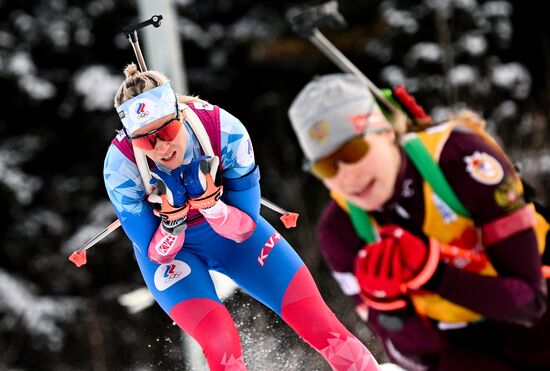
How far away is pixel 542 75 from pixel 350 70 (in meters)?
9.51

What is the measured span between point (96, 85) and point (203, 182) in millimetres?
8205

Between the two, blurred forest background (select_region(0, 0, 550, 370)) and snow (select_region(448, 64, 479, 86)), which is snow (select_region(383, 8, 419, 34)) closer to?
blurred forest background (select_region(0, 0, 550, 370))

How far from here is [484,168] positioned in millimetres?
2123

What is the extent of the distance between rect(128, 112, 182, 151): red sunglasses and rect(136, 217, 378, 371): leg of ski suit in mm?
548

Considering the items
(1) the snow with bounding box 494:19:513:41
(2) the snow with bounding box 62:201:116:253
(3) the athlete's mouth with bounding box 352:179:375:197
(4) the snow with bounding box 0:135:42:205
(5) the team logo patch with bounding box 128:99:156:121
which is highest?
(3) the athlete's mouth with bounding box 352:179:375:197

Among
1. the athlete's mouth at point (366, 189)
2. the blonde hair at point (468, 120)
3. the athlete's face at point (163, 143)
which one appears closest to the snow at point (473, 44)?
the athlete's face at point (163, 143)

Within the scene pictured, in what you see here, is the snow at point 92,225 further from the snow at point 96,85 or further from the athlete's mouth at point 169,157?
the athlete's mouth at point 169,157

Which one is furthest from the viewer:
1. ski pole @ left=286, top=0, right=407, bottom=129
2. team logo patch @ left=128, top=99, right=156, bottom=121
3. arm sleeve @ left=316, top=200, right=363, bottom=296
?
team logo patch @ left=128, top=99, right=156, bottom=121

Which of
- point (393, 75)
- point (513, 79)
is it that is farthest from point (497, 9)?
point (393, 75)

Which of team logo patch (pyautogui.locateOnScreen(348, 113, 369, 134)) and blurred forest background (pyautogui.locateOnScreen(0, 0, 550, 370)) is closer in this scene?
team logo patch (pyautogui.locateOnScreen(348, 113, 369, 134))

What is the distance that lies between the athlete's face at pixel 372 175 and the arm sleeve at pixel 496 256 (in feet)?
0.45

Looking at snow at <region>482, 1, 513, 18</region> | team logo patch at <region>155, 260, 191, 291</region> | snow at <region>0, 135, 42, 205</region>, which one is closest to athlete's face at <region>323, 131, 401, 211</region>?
team logo patch at <region>155, 260, 191, 291</region>

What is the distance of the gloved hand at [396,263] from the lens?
2082mm

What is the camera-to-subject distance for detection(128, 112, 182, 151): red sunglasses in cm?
305
